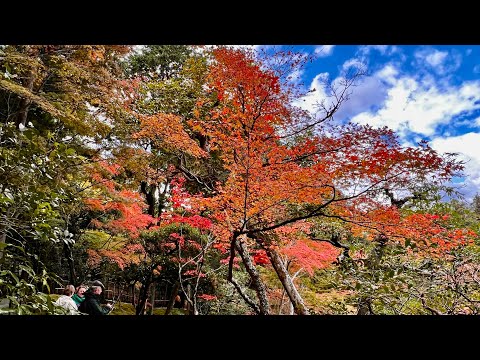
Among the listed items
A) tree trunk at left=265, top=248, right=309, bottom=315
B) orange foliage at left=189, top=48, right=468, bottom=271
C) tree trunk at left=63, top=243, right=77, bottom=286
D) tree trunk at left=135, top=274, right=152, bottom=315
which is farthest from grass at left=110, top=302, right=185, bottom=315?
tree trunk at left=265, top=248, right=309, bottom=315

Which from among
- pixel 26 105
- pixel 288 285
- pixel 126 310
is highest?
pixel 26 105

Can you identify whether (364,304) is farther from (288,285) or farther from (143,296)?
(143,296)

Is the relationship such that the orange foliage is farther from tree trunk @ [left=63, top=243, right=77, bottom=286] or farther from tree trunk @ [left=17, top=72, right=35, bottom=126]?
tree trunk @ [left=63, top=243, right=77, bottom=286]

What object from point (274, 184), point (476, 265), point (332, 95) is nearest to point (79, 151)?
point (274, 184)

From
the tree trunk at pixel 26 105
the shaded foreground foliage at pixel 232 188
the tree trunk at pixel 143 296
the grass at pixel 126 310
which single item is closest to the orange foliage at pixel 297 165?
the shaded foreground foliage at pixel 232 188

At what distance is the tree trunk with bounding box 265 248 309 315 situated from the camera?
4.50 meters

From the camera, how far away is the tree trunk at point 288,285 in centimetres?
450

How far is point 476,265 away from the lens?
354 centimetres

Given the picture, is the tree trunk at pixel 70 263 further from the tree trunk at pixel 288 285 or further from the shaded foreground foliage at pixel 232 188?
the tree trunk at pixel 288 285

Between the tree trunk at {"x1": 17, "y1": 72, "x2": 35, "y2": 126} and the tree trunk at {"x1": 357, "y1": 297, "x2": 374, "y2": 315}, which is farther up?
the tree trunk at {"x1": 17, "y1": 72, "x2": 35, "y2": 126}

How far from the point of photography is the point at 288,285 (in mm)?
4699

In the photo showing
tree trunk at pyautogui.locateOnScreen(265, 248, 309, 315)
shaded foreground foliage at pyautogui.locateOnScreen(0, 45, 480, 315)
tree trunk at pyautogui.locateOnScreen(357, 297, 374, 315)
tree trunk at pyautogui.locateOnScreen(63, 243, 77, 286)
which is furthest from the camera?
tree trunk at pyautogui.locateOnScreen(63, 243, 77, 286)

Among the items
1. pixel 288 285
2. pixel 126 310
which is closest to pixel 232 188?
pixel 288 285
